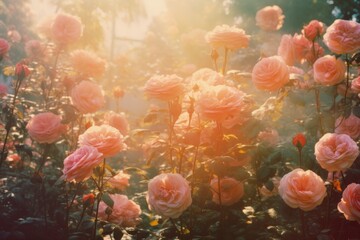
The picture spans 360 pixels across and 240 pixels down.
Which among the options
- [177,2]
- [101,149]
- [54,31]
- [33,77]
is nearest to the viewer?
[101,149]

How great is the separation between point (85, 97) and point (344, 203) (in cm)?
175

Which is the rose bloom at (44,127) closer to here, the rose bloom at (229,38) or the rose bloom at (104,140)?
the rose bloom at (104,140)

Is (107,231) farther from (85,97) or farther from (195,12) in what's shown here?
(195,12)

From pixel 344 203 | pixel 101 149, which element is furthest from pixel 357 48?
pixel 101 149

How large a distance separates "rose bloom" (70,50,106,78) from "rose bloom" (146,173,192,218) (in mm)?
1765

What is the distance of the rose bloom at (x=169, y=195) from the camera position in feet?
4.82

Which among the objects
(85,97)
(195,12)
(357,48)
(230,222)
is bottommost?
(230,222)

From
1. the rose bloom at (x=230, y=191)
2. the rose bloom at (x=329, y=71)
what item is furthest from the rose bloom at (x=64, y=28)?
the rose bloom at (x=329, y=71)

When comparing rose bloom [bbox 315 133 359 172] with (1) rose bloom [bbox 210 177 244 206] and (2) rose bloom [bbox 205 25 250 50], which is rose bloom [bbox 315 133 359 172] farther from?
(2) rose bloom [bbox 205 25 250 50]

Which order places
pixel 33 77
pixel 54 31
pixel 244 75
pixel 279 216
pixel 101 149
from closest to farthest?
pixel 101 149
pixel 279 216
pixel 244 75
pixel 54 31
pixel 33 77

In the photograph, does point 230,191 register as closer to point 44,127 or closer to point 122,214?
point 122,214

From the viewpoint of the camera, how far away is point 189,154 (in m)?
2.30

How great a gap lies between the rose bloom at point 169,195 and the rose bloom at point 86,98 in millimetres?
1062

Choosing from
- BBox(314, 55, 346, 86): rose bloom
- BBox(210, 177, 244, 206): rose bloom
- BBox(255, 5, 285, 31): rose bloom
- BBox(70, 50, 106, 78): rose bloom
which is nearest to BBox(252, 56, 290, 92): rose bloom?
BBox(314, 55, 346, 86): rose bloom
